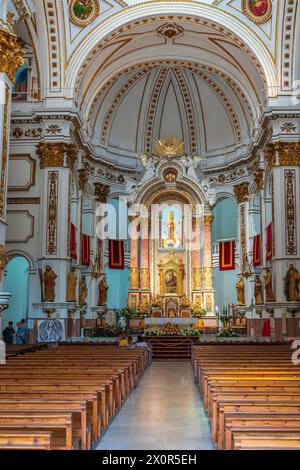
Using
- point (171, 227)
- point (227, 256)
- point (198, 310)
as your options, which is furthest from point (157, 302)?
point (227, 256)

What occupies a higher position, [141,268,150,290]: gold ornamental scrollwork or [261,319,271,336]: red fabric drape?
[141,268,150,290]: gold ornamental scrollwork

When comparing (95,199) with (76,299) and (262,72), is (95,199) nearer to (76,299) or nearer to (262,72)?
(76,299)

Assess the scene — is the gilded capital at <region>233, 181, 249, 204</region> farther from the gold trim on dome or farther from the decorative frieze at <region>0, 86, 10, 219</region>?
the decorative frieze at <region>0, 86, 10, 219</region>

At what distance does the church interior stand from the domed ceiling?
3.7 inches

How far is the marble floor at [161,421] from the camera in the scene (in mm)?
7133

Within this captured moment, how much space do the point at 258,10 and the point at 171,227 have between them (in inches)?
484

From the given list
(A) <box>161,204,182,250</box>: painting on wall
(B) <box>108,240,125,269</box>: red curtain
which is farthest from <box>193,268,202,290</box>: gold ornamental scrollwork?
(B) <box>108,240,125,269</box>: red curtain

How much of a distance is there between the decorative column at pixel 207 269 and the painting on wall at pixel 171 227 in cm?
160

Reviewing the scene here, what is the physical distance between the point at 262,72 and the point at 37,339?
14.0m

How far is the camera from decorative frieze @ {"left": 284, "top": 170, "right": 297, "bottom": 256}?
20953mm

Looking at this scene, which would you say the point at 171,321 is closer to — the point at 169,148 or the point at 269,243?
the point at 269,243

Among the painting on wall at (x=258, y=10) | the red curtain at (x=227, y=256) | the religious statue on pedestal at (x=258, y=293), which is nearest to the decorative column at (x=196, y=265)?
the red curtain at (x=227, y=256)
